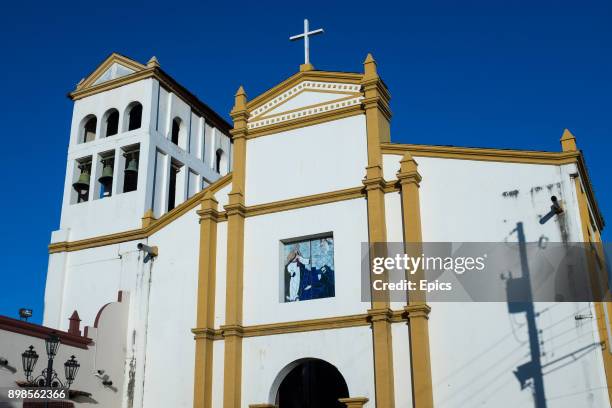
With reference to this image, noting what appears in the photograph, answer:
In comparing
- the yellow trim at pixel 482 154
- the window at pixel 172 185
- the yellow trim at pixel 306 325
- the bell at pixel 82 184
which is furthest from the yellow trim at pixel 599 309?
the bell at pixel 82 184

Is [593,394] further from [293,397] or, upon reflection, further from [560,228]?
[293,397]

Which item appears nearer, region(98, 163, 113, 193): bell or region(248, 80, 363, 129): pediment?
region(248, 80, 363, 129): pediment

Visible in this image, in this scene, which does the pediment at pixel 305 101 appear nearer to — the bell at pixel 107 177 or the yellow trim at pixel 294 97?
the yellow trim at pixel 294 97

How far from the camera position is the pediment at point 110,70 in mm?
23797

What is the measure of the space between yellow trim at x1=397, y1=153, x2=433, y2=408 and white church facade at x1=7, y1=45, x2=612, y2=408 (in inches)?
1.8

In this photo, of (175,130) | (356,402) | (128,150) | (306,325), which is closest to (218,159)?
(175,130)

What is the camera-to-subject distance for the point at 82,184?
74.0ft

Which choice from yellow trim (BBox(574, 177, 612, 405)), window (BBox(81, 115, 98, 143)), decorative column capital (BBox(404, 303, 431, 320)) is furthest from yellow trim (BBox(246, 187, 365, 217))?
window (BBox(81, 115, 98, 143))

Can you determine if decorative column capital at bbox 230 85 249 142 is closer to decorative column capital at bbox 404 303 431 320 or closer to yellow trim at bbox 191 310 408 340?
yellow trim at bbox 191 310 408 340

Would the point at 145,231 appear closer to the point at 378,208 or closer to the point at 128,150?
the point at 128,150

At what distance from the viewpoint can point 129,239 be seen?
2070 centimetres

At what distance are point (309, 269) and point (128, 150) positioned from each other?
7885 mm

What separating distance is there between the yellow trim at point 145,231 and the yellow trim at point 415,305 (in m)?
5.31

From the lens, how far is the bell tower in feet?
71.0
